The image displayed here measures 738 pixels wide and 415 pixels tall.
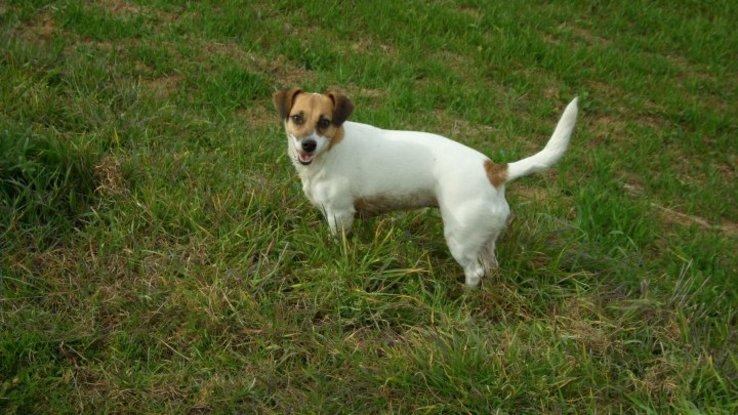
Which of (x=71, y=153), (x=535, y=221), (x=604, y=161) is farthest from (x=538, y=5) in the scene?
(x=71, y=153)

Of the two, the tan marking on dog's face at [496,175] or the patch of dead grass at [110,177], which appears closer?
the tan marking on dog's face at [496,175]

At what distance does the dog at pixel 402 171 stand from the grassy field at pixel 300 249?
0.27 m

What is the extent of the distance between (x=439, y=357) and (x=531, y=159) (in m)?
1.09

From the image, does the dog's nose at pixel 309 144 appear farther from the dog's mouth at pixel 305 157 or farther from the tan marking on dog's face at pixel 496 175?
Result: the tan marking on dog's face at pixel 496 175

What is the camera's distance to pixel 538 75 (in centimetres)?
713

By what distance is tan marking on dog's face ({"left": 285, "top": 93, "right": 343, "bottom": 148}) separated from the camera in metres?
3.57

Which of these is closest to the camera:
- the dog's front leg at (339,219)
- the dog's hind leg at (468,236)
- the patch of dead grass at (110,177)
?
the dog's hind leg at (468,236)

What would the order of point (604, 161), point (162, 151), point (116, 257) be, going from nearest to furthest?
point (116, 257) → point (162, 151) → point (604, 161)

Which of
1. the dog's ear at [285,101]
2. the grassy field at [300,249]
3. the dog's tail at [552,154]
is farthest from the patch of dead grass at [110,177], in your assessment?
the dog's tail at [552,154]

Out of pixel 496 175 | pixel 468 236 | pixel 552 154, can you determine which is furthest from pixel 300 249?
pixel 552 154

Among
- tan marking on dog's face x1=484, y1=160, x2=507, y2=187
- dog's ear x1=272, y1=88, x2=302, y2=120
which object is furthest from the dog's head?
tan marking on dog's face x1=484, y1=160, x2=507, y2=187

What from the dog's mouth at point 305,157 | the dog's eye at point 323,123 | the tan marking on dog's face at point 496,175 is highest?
the dog's eye at point 323,123

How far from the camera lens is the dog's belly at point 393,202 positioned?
3.75m

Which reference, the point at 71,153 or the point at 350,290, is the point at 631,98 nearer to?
the point at 350,290
